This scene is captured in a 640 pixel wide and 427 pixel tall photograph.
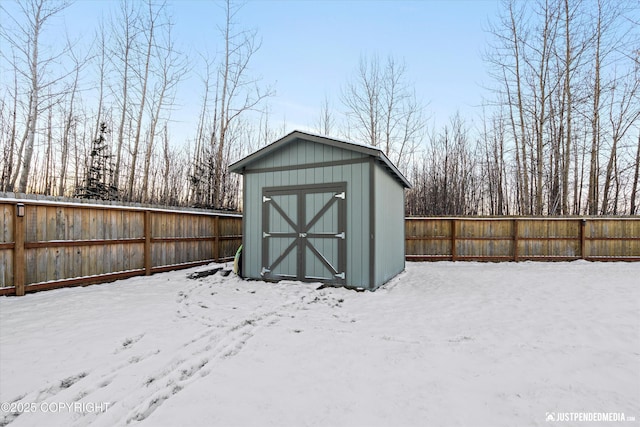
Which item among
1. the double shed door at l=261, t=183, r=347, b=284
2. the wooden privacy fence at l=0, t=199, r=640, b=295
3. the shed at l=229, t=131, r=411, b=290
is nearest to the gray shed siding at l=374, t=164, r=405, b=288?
the shed at l=229, t=131, r=411, b=290

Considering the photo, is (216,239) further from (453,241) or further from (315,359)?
(453,241)

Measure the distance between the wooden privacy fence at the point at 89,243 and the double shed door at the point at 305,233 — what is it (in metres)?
2.58

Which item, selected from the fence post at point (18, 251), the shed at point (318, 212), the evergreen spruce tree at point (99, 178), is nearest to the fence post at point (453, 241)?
the shed at point (318, 212)

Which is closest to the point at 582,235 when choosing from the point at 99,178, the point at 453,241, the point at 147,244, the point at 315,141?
the point at 453,241

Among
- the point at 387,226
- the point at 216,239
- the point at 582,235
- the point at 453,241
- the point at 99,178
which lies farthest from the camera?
the point at 99,178

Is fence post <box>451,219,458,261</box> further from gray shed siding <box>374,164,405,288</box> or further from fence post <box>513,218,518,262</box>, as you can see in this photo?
gray shed siding <box>374,164,405,288</box>

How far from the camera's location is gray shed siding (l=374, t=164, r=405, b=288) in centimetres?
573

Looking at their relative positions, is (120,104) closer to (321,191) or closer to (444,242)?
(321,191)

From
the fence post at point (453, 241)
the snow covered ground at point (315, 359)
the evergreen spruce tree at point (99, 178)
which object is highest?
the evergreen spruce tree at point (99, 178)

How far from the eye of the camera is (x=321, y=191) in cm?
593

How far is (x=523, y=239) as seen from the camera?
9.58m

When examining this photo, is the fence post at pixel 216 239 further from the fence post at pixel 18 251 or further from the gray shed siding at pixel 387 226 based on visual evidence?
the gray shed siding at pixel 387 226

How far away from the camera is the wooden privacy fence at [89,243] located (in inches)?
183

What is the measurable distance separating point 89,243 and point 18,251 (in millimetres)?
1046
